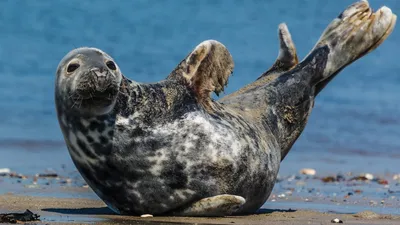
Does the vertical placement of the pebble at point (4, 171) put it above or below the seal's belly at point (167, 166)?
above

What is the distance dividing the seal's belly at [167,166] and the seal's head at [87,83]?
0.92 feet

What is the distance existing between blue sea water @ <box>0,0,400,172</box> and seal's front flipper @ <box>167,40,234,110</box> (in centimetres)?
333

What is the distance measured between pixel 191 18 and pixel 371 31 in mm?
17796

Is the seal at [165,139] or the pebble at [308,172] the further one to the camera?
the pebble at [308,172]

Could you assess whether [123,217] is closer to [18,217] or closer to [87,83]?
[18,217]

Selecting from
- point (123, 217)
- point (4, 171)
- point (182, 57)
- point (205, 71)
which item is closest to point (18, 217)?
point (123, 217)

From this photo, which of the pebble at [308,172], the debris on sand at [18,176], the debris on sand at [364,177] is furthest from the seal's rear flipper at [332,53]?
the debris on sand at [18,176]

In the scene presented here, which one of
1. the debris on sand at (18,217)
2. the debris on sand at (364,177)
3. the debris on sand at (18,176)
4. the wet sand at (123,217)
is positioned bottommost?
the debris on sand at (18,217)

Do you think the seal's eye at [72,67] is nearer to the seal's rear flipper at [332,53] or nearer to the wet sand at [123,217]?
the wet sand at [123,217]

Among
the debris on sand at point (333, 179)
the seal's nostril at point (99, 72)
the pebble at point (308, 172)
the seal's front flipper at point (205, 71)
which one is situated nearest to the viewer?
the seal's nostril at point (99, 72)

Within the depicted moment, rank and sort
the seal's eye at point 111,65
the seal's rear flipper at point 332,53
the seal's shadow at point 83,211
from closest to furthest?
the seal's eye at point 111,65, the seal's shadow at point 83,211, the seal's rear flipper at point 332,53

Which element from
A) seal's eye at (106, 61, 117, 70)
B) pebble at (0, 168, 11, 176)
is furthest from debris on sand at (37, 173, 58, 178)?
seal's eye at (106, 61, 117, 70)

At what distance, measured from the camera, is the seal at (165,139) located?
630cm

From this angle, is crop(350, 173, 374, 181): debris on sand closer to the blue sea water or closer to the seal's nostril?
the blue sea water
